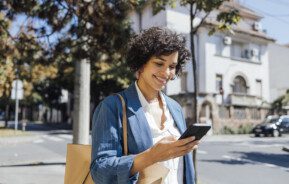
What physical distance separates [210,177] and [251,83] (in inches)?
1096

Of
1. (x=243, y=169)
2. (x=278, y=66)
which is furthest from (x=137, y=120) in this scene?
(x=278, y=66)

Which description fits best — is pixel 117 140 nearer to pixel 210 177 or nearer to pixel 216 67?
pixel 210 177

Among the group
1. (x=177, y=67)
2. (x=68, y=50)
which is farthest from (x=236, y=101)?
(x=177, y=67)

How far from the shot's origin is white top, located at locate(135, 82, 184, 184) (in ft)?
7.40

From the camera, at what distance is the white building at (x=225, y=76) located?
3188 centimetres

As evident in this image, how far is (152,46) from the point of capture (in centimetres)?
234

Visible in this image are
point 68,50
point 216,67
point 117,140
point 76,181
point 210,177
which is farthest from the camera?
point 216,67

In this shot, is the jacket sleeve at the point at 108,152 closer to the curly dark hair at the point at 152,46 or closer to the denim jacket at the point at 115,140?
the denim jacket at the point at 115,140

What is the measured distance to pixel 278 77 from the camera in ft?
149

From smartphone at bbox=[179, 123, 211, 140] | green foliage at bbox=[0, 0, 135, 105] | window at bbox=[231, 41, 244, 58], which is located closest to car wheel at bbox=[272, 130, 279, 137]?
window at bbox=[231, 41, 244, 58]

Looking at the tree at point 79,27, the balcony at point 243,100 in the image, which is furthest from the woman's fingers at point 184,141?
the balcony at point 243,100

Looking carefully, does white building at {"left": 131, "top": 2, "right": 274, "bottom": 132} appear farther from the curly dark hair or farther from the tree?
the curly dark hair

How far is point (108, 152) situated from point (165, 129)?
0.39 m

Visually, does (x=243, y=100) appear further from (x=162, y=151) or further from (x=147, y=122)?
(x=162, y=151)
